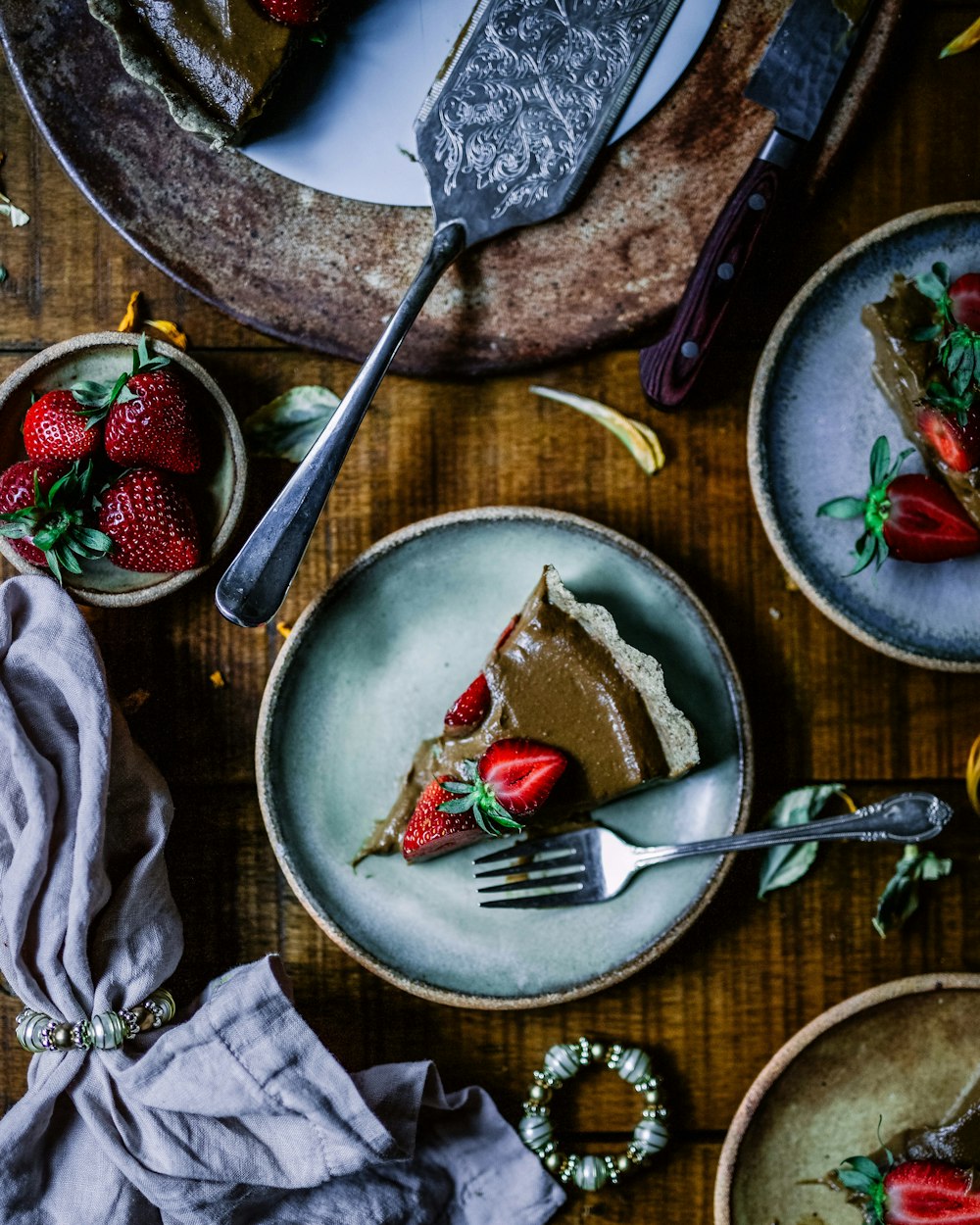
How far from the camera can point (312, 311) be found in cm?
174

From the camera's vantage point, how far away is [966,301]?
1.69m

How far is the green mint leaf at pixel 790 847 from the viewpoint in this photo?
179 centimetres

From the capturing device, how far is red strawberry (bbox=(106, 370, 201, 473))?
5.27 ft

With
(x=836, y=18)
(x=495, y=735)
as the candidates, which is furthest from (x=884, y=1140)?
(x=836, y=18)

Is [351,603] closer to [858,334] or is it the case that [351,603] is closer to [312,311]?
[312,311]

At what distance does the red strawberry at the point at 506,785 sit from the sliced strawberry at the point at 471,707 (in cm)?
7

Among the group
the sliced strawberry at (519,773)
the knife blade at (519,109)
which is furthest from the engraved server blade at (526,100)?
the sliced strawberry at (519,773)

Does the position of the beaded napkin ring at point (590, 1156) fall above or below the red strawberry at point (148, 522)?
below

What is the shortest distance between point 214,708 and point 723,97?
1294mm

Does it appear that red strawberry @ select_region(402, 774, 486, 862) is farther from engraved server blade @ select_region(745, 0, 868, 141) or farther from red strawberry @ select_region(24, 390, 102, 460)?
engraved server blade @ select_region(745, 0, 868, 141)

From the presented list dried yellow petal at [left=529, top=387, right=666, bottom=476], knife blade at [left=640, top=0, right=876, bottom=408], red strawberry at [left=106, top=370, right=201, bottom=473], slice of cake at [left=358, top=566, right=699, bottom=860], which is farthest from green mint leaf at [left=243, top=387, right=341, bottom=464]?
knife blade at [left=640, top=0, right=876, bottom=408]

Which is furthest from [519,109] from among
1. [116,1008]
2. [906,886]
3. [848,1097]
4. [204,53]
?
[848,1097]

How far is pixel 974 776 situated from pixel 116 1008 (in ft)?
4.72

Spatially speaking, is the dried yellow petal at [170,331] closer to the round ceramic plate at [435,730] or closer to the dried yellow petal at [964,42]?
the round ceramic plate at [435,730]
